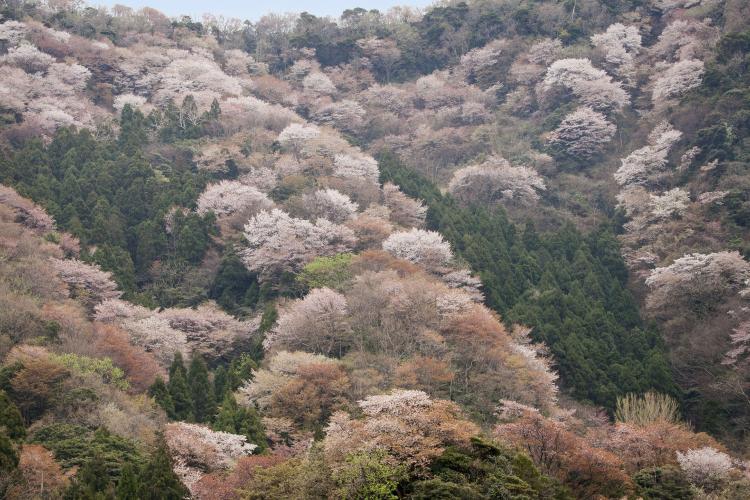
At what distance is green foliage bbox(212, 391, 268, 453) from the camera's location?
2991 cm

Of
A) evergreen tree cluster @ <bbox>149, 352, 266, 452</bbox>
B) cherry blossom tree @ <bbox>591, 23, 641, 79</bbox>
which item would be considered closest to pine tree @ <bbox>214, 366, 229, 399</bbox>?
evergreen tree cluster @ <bbox>149, 352, 266, 452</bbox>

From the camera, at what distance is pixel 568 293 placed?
46219 mm

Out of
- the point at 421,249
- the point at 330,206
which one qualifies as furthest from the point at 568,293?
the point at 330,206

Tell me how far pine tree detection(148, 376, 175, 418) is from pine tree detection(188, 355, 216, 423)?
1.45 m

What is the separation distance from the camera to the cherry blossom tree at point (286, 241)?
148 ft

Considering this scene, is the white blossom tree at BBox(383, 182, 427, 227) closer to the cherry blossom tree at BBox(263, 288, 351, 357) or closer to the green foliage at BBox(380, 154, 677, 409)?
the green foliage at BBox(380, 154, 677, 409)

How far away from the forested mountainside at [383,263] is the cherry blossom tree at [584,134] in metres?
0.19

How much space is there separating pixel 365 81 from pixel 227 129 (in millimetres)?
23670

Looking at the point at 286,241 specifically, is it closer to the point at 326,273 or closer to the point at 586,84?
the point at 326,273

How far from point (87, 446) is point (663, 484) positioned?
18.6 meters

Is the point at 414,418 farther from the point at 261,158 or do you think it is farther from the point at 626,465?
the point at 261,158

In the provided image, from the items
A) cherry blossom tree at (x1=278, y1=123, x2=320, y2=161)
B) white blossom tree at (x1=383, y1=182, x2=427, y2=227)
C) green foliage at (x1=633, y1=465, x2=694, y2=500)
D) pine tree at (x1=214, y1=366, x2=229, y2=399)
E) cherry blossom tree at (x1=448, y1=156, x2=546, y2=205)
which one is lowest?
pine tree at (x1=214, y1=366, x2=229, y2=399)

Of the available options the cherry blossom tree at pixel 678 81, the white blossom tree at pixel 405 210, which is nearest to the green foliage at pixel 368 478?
the white blossom tree at pixel 405 210

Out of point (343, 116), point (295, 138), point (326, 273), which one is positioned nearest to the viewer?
point (326, 273)
